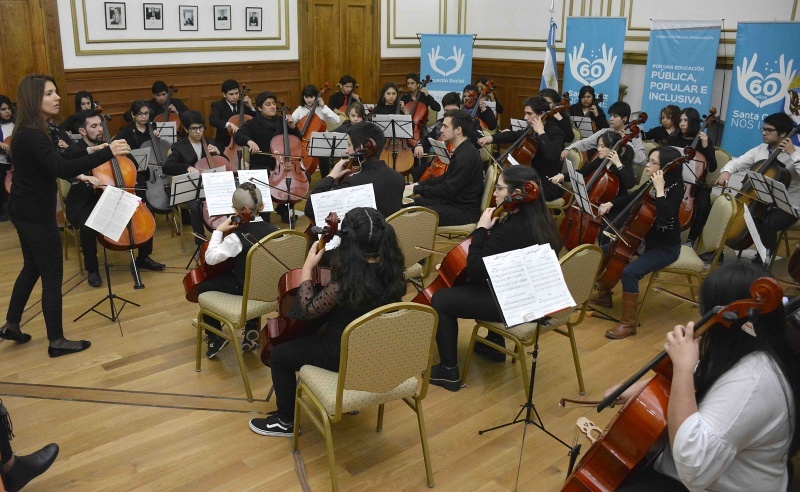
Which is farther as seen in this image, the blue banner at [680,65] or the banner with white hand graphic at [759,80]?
the blue banner at [680,65]

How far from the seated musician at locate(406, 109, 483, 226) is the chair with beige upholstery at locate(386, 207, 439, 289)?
0.86 metres

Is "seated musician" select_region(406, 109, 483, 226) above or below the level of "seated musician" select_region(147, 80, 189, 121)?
below

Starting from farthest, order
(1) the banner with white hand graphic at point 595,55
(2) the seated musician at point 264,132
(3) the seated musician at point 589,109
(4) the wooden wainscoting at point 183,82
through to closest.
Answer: (1) the banner with white hand graphic at point 595,55 < (4) the wooden wainscoting at point 183,82 < (3) the seated musician at point 589,109 < (2) the seated musician at point 264,132

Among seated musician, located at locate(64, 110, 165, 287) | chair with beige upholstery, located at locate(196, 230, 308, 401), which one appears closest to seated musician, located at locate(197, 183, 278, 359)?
chair with beige upholstery, located at locate(196, 230, 308, 401)

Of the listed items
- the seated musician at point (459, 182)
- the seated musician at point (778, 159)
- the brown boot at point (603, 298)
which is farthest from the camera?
the seated musician at point (778, 159)

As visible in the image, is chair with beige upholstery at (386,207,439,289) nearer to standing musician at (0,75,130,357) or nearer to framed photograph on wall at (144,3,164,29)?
standing musician at (0,75,130,357)

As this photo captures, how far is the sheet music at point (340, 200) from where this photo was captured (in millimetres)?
3840

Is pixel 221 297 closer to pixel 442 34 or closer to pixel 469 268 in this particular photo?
pixel 469 268

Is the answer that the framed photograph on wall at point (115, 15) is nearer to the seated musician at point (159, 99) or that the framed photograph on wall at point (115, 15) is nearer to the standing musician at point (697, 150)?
the seated musician at point (159, 99)

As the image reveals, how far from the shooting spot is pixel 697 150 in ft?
19.7

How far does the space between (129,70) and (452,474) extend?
6718mm

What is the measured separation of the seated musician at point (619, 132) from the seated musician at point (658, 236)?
1731 mm

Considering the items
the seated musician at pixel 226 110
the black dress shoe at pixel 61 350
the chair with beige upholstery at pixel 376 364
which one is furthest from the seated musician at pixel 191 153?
the chair with beige upholstery at pixel 376 364

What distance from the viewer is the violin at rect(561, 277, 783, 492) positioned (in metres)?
1.75
